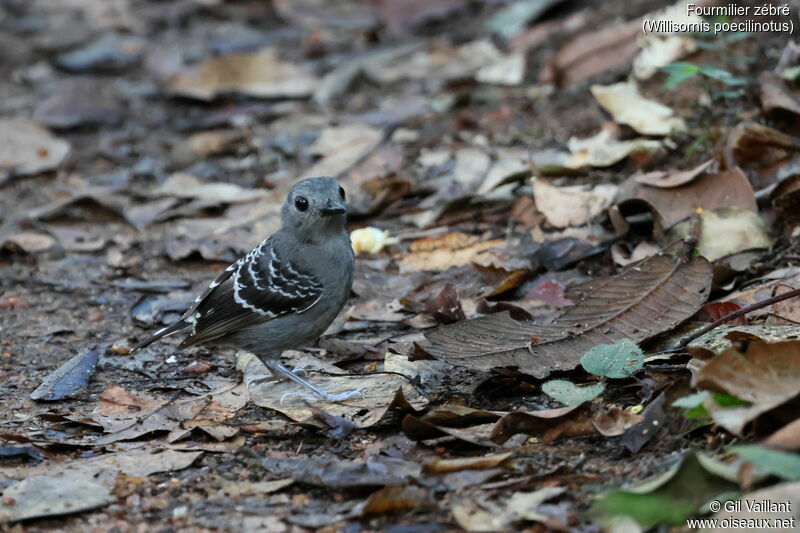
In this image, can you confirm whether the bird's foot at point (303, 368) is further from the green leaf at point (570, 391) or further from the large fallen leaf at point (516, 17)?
the large fallen leaf at point (516, 17)

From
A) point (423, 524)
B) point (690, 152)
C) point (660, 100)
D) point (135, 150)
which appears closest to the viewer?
point (423, 524)

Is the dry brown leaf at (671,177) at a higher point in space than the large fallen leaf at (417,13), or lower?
lower

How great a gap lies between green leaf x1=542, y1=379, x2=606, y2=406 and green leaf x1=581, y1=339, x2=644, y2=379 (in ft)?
0.26

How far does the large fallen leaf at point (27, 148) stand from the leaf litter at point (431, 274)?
3 centimetres

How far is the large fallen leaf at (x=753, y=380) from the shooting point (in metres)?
3.56

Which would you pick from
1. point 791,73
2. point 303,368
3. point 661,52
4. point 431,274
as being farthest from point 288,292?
point 661,52

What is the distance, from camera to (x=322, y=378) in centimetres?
574

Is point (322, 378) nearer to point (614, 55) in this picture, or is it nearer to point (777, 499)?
point (777, 499)

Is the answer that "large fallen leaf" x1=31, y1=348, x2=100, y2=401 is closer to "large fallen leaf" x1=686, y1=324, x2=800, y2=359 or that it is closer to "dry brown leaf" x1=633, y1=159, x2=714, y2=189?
"large fallen leaf" x1=686, y1=324, x2=800, y2=359

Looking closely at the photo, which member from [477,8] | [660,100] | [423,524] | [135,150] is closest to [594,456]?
[423,524]

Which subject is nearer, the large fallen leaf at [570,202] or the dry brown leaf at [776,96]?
the dry brown leaf at [776,96]

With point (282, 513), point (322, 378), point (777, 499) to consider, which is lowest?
point (322, 378)

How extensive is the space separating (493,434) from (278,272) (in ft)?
7.21

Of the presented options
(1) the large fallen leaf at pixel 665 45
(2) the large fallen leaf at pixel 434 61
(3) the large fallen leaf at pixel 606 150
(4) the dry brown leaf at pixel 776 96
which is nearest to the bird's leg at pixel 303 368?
(3) the large fallen leaf at pixel 606 150
